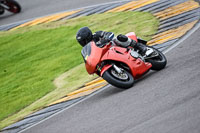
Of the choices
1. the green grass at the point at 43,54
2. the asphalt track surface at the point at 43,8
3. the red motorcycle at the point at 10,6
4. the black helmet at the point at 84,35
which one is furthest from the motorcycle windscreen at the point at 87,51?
the red motorcycle at the point at 10,6

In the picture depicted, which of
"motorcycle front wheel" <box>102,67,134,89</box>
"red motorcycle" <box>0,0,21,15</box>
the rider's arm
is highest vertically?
the rider's arm

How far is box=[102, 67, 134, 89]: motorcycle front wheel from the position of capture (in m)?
8.31

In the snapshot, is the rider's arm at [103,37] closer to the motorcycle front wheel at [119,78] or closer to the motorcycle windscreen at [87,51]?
the motorcycle windscreen at [87,51]

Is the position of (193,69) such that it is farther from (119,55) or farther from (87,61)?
(87,61)

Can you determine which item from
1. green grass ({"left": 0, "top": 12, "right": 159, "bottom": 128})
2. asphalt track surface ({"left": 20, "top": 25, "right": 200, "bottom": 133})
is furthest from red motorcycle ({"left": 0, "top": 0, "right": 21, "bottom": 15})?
asphalt track surface ({"left": 20, "top": 25, "right": 200, "bottom": 133})

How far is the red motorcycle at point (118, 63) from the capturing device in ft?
27.9

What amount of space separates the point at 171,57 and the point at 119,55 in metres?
1.68

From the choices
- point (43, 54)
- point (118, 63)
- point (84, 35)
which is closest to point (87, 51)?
point (84, 35)

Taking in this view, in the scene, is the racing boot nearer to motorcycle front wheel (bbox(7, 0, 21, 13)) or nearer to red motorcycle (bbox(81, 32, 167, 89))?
red motorcycle (bbox(81, 32, 167, 89))

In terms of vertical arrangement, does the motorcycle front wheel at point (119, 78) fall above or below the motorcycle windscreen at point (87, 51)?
below

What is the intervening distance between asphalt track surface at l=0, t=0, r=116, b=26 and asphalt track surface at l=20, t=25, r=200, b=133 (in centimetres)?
924

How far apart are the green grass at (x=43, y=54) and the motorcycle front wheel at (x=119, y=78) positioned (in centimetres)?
218

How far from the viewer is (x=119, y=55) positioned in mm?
8719

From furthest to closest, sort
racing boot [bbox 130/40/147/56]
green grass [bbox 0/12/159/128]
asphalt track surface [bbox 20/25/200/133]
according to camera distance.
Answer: green grass [bbox 0/12/159/128] → racing boot [bbox 130/40/147/56] → asphalt track surface [bbox 20/25/200/133]
